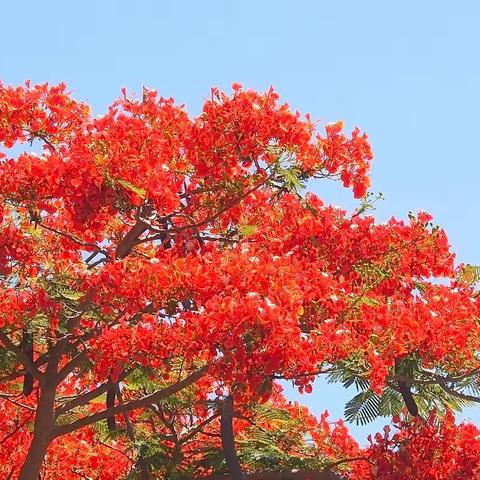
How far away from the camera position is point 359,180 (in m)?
9.56

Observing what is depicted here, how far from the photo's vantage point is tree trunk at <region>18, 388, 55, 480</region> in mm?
9047

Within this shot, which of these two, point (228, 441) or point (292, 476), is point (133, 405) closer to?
point (228, 441)

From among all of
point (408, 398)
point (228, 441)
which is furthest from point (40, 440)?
point (408, 398)

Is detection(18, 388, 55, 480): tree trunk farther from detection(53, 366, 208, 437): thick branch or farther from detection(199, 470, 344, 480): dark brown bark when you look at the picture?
detection(199, 470, 344, 480): dark brown bark

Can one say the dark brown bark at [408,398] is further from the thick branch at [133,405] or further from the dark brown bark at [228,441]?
the thick branch at [133,405]

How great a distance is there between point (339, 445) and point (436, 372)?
2100mm

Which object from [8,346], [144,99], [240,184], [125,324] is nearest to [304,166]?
[240,184]

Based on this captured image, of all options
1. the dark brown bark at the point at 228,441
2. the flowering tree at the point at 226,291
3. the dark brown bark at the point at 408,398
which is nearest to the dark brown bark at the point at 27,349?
the flowering tree at the point at 226,291

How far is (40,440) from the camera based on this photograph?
30.0 feet

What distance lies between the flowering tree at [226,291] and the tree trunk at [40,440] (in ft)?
0.05

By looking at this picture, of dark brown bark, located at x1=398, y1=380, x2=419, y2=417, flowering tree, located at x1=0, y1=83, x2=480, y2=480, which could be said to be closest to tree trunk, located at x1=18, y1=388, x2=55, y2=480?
flowering tree, located at x1=0, y1=83, x2=480, y2=480

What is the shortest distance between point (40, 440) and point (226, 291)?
2.95 m

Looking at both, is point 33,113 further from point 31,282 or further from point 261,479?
point 261,479

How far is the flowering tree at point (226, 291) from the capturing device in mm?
7438
